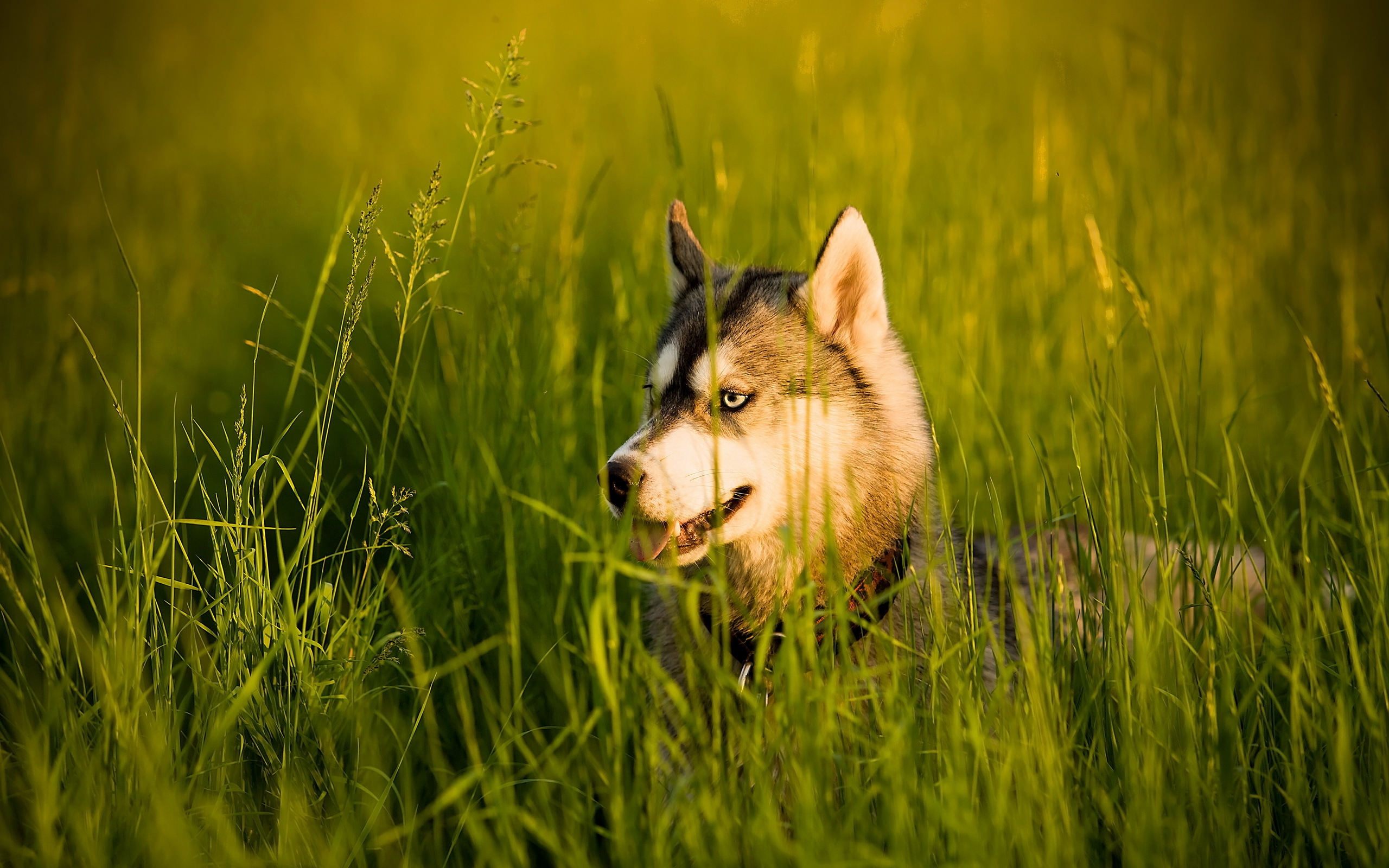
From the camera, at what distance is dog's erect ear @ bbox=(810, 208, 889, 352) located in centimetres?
262

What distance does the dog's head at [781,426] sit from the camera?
2.44 m

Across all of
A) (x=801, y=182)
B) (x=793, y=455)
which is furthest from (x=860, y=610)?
(x=801, y=182)

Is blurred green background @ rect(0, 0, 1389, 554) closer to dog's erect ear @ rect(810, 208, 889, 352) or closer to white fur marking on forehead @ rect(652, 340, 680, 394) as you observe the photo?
dog's erect ear @ rect(810, 208, 889, 352)

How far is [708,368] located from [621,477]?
1.85 ft

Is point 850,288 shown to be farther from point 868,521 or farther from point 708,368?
point 868,521

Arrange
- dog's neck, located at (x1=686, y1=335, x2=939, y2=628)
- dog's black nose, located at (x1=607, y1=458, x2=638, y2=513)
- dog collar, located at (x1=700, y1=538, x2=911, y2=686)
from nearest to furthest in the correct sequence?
1. dog's black nose, located at (x1=607, y1=458, x2=638, y2=513)
2. dog collar, located at (x1=700, y1=538, x2=911, y2=686)
3. dog's neck, located at (x1=686, y1=335, x2=939, y2=628)

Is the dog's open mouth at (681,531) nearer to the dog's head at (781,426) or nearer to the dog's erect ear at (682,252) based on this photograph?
the dog's head at (781,426)

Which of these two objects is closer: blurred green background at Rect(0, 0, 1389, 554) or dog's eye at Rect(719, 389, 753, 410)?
dog's eye at Rect(719, 389, 753, 410)

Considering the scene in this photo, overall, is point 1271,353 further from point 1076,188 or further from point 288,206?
point 288,206

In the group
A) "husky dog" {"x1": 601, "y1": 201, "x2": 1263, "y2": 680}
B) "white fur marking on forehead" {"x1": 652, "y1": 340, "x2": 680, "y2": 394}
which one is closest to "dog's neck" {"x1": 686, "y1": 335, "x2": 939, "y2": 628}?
"husky dog" {"x1": 601, "y1": 201, "x2": 1263, "y2": 680}

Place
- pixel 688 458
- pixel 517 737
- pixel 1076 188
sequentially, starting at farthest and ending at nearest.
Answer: pixel 1076 188
pixel 688 458
pixel 517 737

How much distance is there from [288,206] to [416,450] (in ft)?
13.3

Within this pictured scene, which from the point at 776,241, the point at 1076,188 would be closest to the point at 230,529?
the point at 776,241

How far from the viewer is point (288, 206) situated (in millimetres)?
6355
